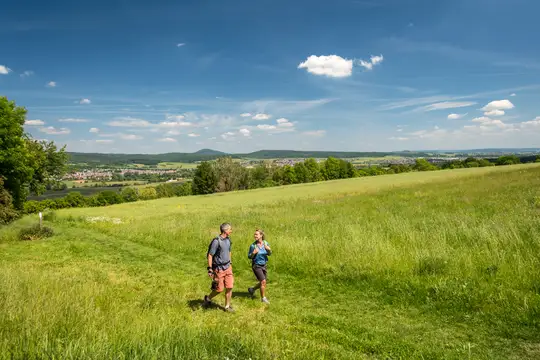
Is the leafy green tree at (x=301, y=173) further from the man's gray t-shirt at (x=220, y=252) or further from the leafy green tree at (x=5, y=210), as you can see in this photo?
the man's gray t-shirt at (x=220, y=252)

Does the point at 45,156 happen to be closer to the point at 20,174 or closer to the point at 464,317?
the point at 20,174

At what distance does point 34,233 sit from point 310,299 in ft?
67.3

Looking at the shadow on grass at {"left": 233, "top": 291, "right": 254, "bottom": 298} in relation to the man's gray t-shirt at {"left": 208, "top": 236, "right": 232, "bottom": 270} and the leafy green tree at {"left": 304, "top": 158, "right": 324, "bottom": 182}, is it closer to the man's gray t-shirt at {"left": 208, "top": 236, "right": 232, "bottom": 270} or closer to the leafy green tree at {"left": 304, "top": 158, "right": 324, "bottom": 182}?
the man's gray t-shirt at {"left": 208, "top": 236, "right": 232, "bottom": 270}

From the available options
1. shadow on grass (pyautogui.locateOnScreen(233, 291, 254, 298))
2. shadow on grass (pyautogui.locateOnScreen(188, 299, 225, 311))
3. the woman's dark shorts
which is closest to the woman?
the woman's dark shorts

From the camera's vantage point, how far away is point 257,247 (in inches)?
381

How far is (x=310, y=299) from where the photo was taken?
9.82 m

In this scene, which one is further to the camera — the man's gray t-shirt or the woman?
the woman

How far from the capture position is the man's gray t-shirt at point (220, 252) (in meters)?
8.71

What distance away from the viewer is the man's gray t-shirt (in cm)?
871

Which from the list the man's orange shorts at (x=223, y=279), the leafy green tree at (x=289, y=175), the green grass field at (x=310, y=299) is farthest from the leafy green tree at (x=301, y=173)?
the man's orange shorts at (x=223, y=279)

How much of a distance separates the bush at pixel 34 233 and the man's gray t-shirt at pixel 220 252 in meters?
18.5

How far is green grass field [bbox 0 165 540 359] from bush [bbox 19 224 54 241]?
3.94 meters

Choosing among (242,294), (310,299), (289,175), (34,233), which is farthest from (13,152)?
(289,175)

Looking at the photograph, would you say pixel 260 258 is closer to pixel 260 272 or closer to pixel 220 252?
pixel 260 272
